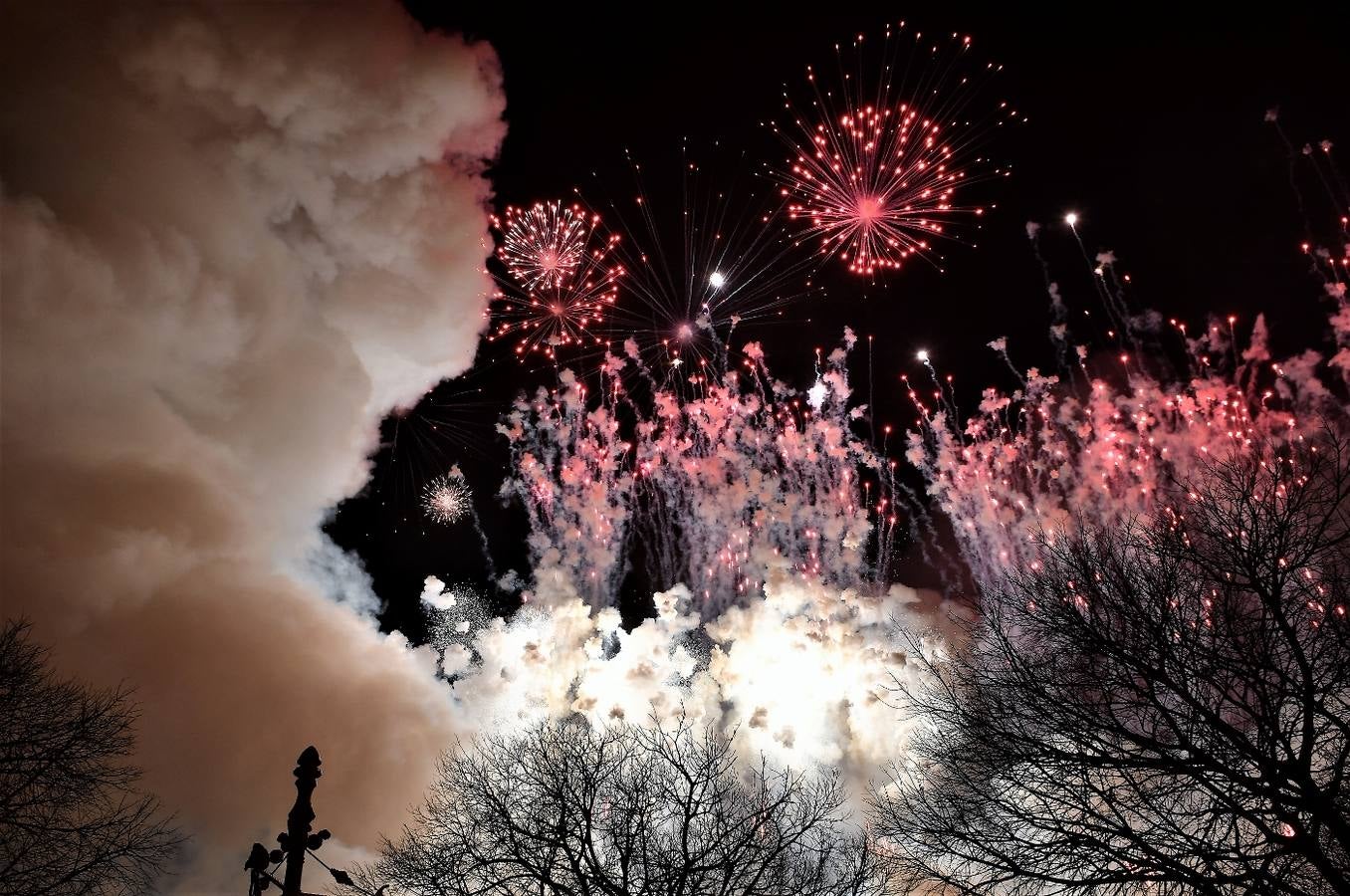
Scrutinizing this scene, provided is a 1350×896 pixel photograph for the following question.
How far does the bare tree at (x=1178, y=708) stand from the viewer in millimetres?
10383

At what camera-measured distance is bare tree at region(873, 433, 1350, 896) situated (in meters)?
10.4

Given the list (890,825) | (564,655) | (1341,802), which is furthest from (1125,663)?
(564,655)

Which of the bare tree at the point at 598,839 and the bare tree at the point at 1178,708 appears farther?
the bare tree at the point at 598,839

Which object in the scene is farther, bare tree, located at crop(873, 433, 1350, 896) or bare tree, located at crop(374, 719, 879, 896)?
bare tree, located at crop(374, 719, 879, 896)

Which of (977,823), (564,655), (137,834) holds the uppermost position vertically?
(564,655)

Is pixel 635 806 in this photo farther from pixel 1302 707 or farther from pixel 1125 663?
pixel 1302 707

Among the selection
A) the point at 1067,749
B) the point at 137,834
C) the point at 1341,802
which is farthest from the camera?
the point at 137,834

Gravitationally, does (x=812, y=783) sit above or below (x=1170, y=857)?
above

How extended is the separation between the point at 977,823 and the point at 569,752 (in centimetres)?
817

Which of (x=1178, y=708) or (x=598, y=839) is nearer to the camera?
(x=1178, y=708)

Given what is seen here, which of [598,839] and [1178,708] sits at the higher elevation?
[598,839]

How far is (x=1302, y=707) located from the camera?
1071 centimetres

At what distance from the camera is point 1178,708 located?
12398 millimetres

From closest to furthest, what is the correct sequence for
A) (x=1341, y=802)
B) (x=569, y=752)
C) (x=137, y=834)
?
(x=1341, y=802) < (x=137, y=834) < (x=569, y=752)
